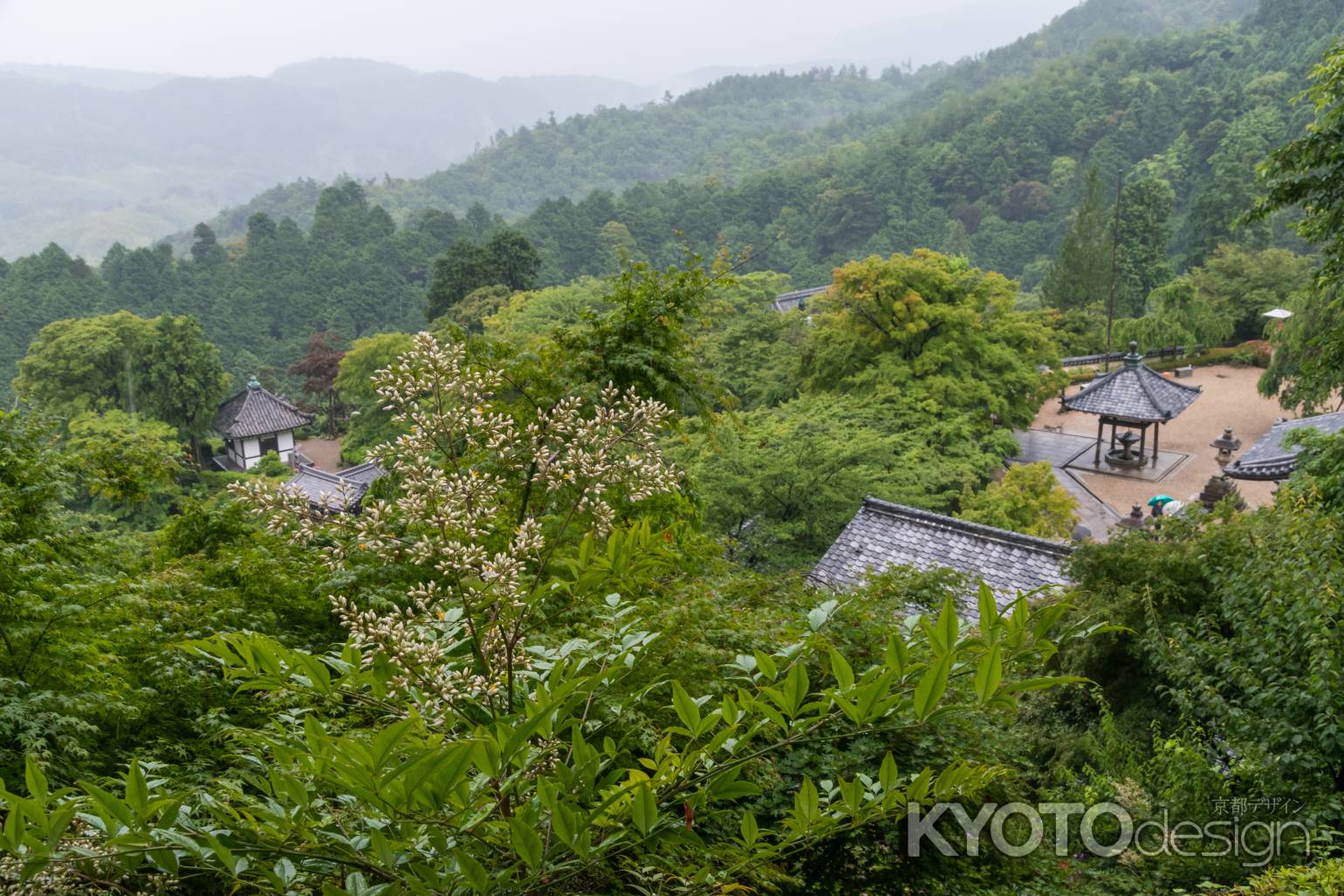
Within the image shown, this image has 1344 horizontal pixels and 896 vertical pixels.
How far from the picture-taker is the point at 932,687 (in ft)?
4.10

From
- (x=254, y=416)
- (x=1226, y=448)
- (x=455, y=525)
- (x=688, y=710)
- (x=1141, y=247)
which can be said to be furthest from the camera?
(x=1141, y=247)

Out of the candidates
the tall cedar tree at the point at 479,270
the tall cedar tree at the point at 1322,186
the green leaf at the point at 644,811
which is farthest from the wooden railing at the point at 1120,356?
the green leaf at the point at 644,811

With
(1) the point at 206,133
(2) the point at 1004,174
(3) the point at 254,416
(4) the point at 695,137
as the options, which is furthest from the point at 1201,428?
(1) the point at 206,133

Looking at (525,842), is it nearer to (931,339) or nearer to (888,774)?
(888,774)

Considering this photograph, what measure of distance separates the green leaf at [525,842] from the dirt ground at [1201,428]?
1599 cm

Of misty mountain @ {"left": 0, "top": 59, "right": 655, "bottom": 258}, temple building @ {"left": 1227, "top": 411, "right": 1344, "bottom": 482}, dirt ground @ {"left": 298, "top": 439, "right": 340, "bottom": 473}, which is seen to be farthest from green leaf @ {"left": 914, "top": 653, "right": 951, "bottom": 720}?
misty mountain @ {"left": 0, "top": 59, "right": 655, "bottom": 258}

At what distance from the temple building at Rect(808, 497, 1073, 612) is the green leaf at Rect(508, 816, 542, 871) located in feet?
24.5

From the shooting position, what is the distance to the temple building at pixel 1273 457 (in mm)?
12055

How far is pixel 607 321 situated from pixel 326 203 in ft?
143

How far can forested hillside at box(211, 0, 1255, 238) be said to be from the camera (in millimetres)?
66625

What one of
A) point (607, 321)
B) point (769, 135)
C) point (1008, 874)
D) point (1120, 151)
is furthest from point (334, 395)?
point (769, 135)

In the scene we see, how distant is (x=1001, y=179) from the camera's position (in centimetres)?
4372

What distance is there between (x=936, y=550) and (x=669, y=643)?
671cm

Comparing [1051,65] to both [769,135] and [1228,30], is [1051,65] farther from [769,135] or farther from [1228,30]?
[769,135]
